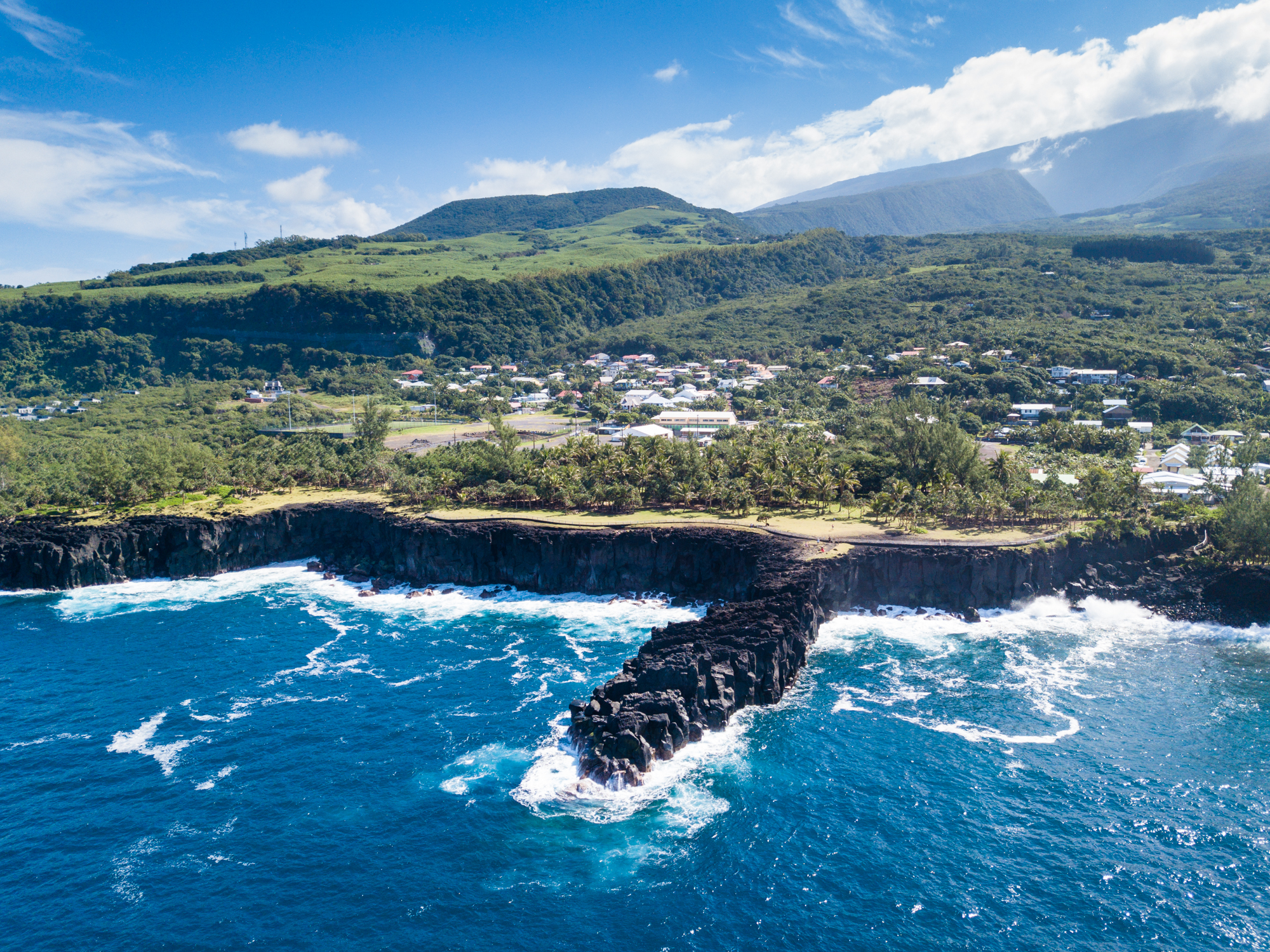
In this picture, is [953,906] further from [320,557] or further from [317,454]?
[317,454]

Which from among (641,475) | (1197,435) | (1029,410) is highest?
(1029,410)

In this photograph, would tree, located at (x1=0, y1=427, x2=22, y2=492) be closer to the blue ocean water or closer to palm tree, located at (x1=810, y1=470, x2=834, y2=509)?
the blue ocean water

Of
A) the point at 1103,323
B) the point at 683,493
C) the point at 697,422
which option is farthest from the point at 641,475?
the point at 1103,323

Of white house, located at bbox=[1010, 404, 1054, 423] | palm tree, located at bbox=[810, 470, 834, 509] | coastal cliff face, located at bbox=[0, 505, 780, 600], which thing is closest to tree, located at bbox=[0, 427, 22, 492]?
coastal cliff face, located at bbox=[0, 505, 780, 600]

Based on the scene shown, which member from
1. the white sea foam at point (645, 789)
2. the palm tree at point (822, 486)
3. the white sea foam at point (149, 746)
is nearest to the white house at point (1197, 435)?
the palm tree at point (822, 486)

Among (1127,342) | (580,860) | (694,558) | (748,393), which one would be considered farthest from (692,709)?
(1127,342)

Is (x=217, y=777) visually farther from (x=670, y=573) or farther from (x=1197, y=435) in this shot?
(x=1197, y=435)
